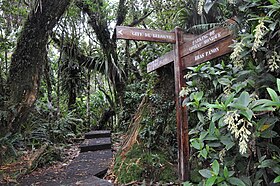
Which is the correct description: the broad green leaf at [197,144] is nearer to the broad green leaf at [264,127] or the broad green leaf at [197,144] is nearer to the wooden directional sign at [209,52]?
the broad green leaf at [264,127]

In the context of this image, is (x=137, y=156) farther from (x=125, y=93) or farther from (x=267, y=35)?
(x=125, y=93)

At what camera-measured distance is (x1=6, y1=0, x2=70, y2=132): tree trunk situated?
308 centimetres

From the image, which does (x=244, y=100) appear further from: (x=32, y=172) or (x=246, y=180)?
(x=32, y=172)

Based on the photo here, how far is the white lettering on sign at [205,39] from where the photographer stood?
6.42ft

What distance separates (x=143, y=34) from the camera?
7.97 feet

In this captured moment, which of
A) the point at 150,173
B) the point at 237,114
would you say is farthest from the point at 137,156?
the point at 237,114

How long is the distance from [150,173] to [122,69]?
3.74 metres

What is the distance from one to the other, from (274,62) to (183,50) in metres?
1.46

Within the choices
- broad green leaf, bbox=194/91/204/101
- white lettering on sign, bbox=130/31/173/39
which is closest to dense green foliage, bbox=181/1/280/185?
broad green leaf, bbox=194/91/204/101

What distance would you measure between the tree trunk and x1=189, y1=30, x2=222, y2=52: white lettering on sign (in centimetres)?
203

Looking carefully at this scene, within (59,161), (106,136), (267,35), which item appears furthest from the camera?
(106,136)

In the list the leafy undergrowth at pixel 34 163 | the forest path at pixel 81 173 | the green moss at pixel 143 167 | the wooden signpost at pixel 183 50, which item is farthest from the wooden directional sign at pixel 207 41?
the leafy undergrowth at pixel 34 163

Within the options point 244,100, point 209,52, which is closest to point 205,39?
point 209,52

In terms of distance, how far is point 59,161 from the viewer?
3781mm
